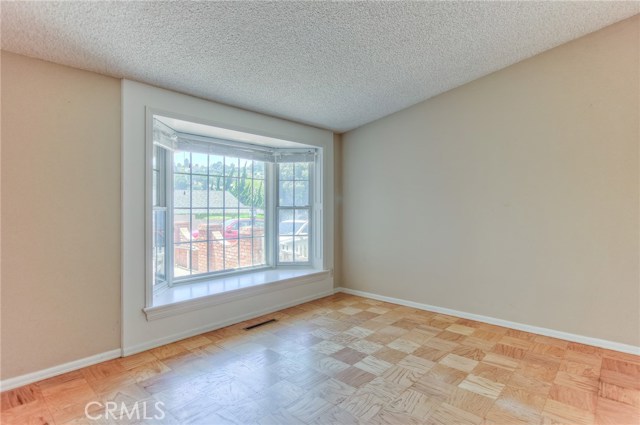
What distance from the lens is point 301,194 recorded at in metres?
4.31

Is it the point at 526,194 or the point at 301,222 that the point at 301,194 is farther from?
the point at 526,194

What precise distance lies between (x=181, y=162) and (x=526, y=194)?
353cm

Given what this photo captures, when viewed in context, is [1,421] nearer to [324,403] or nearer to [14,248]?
[14,248]

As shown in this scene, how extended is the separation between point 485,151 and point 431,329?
1889mm

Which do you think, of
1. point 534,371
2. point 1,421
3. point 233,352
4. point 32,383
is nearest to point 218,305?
point 233,352

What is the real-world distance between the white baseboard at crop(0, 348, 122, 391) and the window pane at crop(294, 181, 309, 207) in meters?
2.57

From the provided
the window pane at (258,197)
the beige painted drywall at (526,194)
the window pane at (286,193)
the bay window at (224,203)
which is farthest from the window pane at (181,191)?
the beige painted drywall at (526,194)

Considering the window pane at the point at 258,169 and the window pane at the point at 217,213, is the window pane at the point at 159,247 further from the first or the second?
the window pane at the point at 258,169

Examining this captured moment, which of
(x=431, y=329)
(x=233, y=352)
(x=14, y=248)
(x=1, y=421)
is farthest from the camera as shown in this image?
(x=431, y=329)

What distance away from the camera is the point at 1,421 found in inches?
66.4

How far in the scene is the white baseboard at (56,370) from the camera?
201cm

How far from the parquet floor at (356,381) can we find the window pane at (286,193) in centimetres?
181

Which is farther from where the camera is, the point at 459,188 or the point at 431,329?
the point at 459,188

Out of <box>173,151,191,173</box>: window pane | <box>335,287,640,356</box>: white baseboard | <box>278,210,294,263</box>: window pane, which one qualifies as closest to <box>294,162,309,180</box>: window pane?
<box>278,210,294,263</box>: window pane
